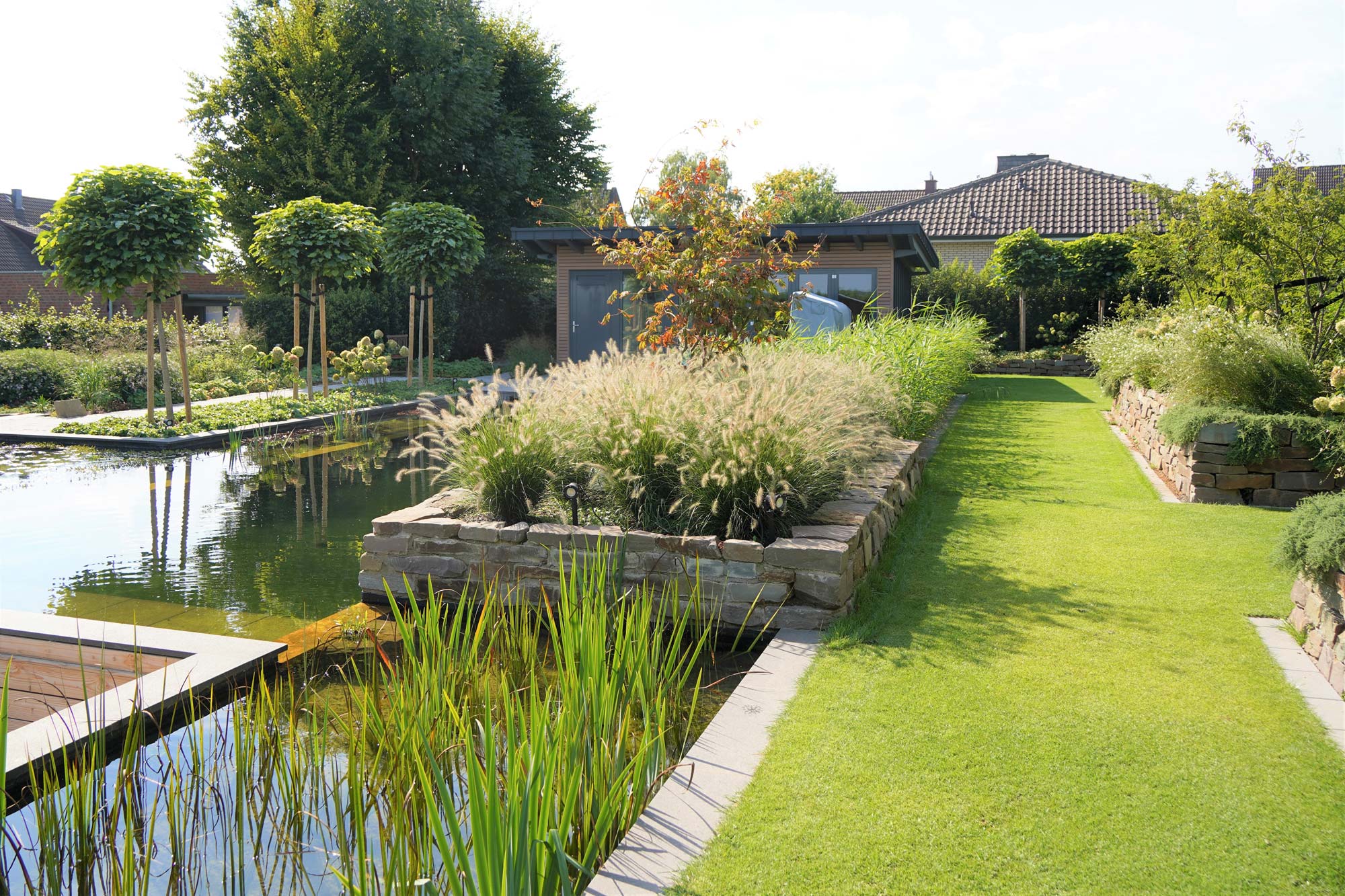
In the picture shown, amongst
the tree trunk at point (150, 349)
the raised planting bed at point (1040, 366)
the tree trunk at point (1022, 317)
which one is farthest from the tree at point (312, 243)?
the tree trunk at point (1022, 317)

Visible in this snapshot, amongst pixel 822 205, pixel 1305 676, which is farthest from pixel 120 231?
pixel 822 205

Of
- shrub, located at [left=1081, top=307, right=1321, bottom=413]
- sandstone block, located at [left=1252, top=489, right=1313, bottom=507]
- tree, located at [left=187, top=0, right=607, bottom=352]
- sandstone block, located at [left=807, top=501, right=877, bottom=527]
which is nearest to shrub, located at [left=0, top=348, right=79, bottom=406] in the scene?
tree, located at [left=187, top=0, right=607, bottom=352]

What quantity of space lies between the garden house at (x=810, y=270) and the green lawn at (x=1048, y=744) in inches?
482

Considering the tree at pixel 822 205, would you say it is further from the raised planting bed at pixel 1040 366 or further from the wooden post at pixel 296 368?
the wooden post at pixel 296 368

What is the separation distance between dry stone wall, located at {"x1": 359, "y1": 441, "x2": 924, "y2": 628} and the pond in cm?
40

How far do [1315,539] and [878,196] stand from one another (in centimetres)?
4139

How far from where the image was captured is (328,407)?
497 inches

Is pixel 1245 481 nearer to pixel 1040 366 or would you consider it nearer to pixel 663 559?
pixel 663 559

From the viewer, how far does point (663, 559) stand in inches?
175

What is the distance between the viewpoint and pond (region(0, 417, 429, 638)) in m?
4.70

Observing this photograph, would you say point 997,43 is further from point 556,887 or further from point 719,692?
point 556,887

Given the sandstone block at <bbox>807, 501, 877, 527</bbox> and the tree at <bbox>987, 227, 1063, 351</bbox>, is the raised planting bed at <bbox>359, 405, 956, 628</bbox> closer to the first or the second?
the sandstone block at <bbox>807, 501, 877, 527</bbox>

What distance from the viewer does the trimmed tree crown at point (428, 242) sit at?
1628 cm

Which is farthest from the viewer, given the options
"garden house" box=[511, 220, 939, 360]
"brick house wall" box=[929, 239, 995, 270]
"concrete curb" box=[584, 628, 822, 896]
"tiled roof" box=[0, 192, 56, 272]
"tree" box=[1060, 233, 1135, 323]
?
"tiled roof" box=[0, 192, 56, 272]
